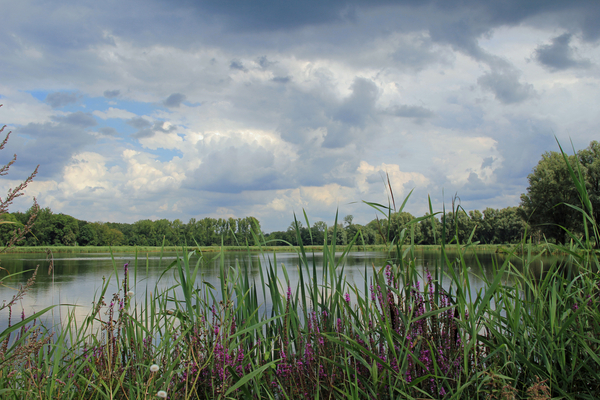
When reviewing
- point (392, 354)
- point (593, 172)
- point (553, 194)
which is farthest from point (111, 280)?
point (593, 172)

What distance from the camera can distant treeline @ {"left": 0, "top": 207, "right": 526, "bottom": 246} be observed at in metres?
2.67

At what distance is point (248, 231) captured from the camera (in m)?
3.15

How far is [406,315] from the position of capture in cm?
228

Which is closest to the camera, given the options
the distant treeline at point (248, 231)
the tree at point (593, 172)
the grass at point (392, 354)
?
the grass at point (392, 354)

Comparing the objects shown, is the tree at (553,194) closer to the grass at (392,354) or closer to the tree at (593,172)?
the tree at (593,172)

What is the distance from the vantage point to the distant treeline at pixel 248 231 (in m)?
2.67

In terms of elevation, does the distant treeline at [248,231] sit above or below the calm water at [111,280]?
above

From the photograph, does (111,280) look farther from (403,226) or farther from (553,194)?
(553,194)

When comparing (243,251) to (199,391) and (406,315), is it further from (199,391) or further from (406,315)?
(406,315)

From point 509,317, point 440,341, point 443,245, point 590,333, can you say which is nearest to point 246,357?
point 440,341

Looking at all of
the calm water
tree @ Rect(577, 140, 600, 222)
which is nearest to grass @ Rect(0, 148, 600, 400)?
the calm water

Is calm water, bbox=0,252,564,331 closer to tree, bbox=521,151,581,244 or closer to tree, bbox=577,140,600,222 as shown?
tree, bbox=521,151,581,244

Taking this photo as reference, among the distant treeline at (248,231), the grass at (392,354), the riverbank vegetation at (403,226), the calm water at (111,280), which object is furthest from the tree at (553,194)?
the grass at (392,354)

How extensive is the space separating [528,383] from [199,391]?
2.14 metres
